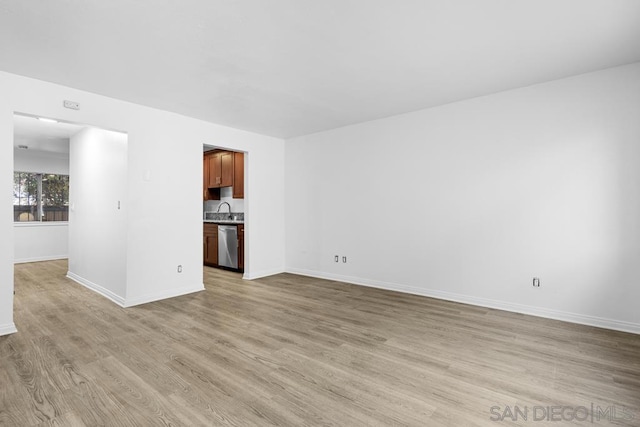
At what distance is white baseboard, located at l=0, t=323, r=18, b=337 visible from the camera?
2916 mm

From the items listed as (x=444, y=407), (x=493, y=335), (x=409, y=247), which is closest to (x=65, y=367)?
(x=444, y=407)

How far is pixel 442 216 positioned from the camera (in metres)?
4.12

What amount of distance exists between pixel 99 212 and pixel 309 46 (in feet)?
12.7

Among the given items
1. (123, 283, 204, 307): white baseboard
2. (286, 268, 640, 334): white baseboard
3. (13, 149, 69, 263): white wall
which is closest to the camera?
Result: (286, 268, 640, 334): white baseboard

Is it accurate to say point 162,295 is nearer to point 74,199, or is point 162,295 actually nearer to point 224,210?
point 74,199

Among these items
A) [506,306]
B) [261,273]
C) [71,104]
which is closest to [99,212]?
[71,104]

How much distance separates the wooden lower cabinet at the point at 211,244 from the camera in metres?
6.36

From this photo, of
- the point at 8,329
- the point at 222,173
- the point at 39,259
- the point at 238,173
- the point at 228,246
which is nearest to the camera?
the point at 8,329

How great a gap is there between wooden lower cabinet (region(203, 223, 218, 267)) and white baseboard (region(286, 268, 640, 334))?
2.54 metres

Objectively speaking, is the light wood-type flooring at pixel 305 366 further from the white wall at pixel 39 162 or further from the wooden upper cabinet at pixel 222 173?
the white wall at pixel 39 162

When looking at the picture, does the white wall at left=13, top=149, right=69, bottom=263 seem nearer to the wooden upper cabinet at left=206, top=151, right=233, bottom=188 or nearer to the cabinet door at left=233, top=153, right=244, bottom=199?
the wooden upper cabinet at left=206, top=151, right=233, bottom=188

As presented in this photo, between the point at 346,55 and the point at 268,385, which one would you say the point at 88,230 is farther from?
the point at 346,55

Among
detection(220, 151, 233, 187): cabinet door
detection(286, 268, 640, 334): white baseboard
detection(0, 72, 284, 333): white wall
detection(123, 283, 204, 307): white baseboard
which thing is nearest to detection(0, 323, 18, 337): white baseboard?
detection(0, 72, 284, 333): white wall

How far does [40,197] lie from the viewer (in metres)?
7.46
